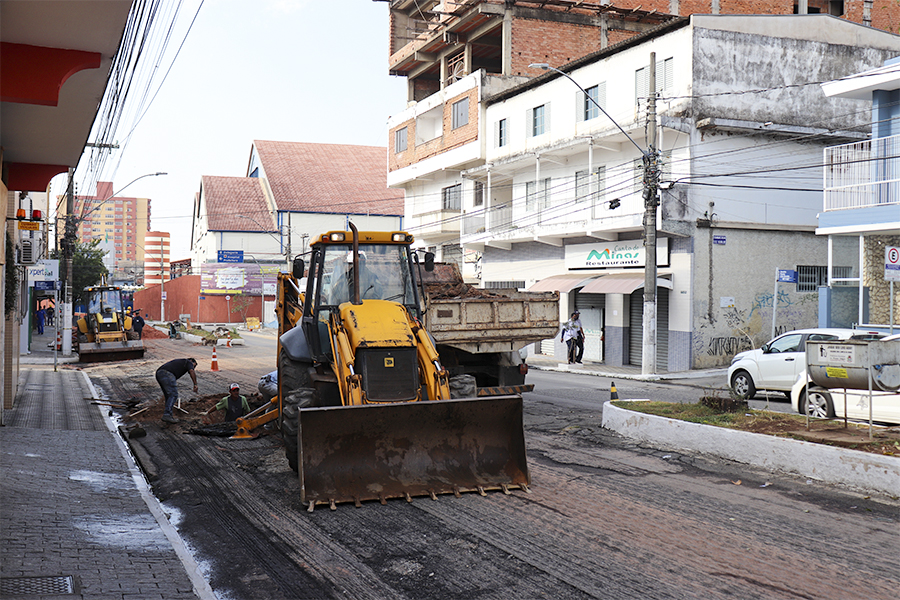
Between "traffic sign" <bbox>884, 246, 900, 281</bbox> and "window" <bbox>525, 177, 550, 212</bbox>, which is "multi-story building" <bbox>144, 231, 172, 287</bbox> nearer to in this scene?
"window" <bbox>525, 177, 550, 212</bbox>

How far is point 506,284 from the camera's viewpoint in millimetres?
Result: 37656

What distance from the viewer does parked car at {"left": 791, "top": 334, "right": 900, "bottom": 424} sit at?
1098 cm

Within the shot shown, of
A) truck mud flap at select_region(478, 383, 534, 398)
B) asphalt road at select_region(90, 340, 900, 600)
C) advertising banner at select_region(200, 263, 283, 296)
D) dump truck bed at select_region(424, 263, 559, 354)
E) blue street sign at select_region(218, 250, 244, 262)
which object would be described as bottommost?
asphalt road at select_region(90, 340, 900, 600)

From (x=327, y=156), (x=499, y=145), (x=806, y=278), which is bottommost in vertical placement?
(x=806, y=278)

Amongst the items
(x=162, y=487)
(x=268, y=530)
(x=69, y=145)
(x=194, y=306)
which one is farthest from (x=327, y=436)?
(x=194, y=306)

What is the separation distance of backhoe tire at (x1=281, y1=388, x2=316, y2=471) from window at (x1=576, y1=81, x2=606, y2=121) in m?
22.7

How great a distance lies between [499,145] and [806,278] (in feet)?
50.0

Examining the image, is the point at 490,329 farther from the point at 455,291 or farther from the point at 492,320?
the point at 455,291

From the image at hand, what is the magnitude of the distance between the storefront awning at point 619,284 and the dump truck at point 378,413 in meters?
17.8

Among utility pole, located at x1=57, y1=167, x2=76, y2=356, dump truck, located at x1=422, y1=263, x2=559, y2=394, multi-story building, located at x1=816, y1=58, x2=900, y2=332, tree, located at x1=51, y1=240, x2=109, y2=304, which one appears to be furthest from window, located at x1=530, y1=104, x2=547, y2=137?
tree, located at x1=51, y1=240, x2=109, y2=304

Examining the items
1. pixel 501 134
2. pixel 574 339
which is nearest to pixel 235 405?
pixel 574 339

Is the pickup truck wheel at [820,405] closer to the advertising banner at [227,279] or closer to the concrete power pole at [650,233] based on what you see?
the concrete power pole at [650,233]

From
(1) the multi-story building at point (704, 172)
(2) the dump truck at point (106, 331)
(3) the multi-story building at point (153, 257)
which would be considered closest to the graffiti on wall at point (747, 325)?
(1) the multi-story building at point (704, 172)

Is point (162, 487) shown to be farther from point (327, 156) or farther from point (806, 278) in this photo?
point (327, 156)
